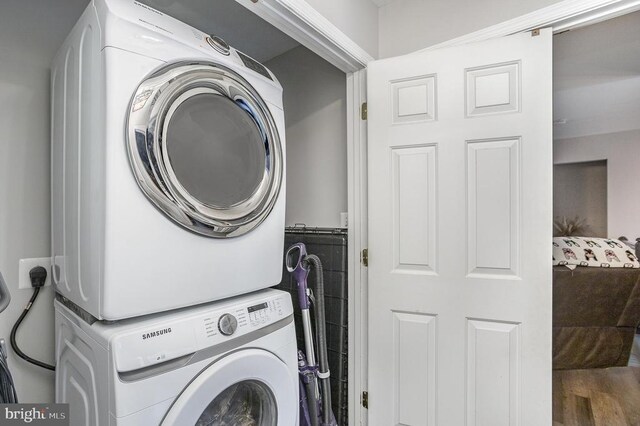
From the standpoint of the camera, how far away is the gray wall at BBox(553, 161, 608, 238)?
3902 millimetres

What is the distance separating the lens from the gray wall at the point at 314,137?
197cm

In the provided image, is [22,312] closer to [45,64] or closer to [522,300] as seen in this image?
[45,64]

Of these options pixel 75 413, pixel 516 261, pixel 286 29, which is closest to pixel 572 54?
pixel 516 261

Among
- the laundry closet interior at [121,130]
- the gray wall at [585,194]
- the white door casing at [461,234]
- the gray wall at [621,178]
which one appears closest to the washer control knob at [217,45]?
the laundry closet interior at [121,130]

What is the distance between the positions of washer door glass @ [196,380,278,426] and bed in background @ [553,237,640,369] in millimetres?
2539

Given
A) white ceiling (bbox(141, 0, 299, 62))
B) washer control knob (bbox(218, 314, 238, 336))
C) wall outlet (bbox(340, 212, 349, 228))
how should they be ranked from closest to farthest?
washer control knob (bbox(218, 314, 238, 336)) < white ceiling (bbox(141, 0, 299, 62)) < wall outlet (bbox(340, 212, 349, 228))

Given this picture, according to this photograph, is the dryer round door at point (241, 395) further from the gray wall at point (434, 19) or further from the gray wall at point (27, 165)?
the gray wall at point (434, 19)

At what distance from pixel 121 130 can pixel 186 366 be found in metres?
0.68

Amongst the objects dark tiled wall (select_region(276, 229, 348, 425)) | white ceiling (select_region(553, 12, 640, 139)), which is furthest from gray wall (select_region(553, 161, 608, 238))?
dark tiled wall (select_region(276, 229, 348, 425))

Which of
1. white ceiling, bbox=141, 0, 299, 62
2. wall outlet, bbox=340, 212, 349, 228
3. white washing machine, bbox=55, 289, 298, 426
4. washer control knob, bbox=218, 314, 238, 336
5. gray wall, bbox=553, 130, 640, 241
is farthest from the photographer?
gray wall, bbox=553, 130, 640, 241

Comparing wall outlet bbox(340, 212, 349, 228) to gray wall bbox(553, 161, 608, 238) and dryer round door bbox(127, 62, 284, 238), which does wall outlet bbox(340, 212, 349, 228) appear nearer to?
dryer round door bbox(127, 62, 284, 238)

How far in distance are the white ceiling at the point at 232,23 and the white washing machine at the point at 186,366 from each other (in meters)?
1.47

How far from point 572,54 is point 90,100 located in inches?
117

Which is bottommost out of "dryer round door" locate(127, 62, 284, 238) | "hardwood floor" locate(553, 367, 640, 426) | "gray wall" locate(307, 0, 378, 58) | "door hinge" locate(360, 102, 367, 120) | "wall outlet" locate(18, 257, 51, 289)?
"hardwood floor" locate(553, 367, 640, 426)
